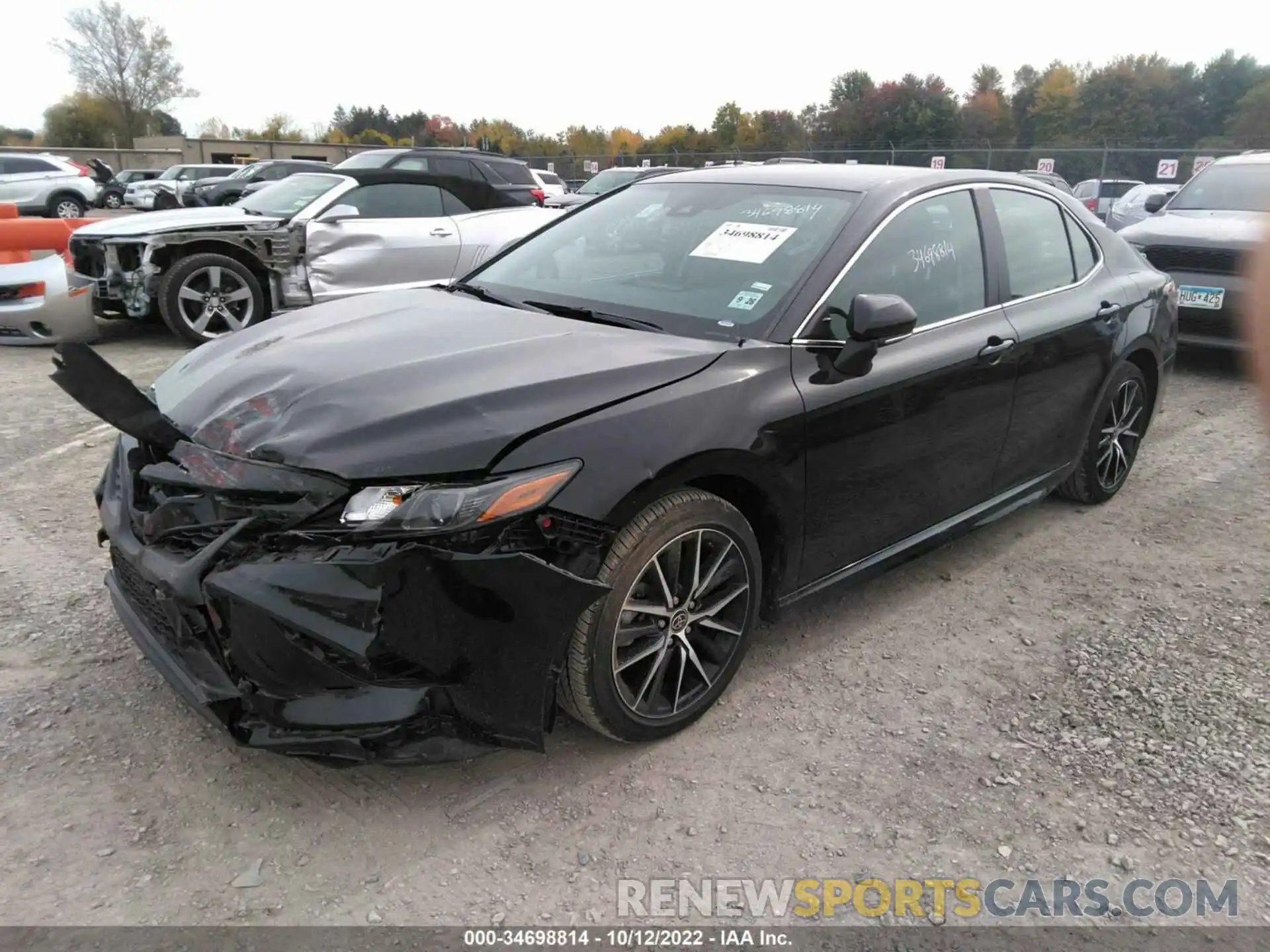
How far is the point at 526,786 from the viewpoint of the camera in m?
2.62

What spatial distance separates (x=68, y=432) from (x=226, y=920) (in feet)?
14.6

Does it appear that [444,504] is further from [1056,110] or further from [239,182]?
[1056,110]

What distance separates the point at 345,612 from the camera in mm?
2148

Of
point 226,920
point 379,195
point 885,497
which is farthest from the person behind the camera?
point 379,195

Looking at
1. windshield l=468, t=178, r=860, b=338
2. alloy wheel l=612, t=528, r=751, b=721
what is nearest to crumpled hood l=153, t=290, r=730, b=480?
windshield l=468, t=178, r=860, b=338

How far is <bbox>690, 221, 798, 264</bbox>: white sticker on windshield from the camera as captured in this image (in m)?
3.26

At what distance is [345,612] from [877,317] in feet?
6.03

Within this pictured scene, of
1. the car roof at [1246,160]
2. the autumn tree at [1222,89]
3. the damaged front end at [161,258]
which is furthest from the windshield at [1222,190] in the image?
the autumn tree at [1222,89]

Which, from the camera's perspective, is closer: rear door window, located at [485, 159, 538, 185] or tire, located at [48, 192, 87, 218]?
rear door window, located at [485, 159, 538, 185]

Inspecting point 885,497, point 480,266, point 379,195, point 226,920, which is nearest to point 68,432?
point 480,266

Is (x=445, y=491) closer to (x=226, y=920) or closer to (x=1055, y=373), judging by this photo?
(x=226, y=920)

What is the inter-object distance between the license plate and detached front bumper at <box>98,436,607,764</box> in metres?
7.03

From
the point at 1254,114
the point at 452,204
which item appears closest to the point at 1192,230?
the point at 452,204

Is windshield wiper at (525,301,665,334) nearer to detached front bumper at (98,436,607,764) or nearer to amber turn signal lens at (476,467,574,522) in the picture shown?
amber turn signal lens at (476,467,574,522)
